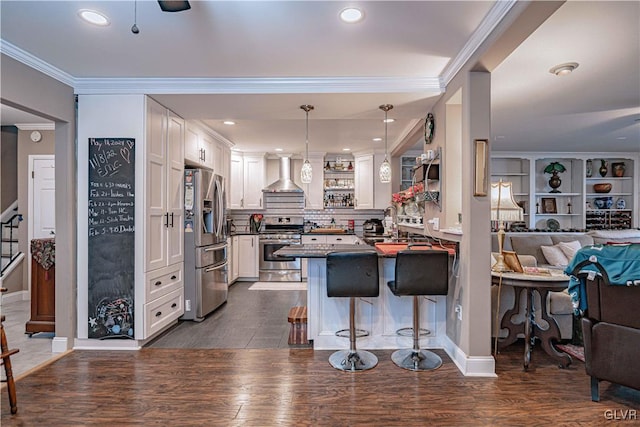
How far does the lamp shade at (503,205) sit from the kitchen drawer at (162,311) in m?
3.18

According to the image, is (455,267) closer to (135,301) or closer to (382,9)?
(382,9)

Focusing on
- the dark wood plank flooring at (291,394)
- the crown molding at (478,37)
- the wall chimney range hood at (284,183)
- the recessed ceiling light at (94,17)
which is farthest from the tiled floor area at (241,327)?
the crown molding at (478,37)

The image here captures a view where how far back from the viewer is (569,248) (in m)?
4.82

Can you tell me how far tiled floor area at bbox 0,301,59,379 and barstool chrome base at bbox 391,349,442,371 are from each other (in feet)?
9.92

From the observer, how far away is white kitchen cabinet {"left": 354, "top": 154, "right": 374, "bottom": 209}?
6.35 meters

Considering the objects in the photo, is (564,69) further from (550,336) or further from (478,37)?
(550,336)

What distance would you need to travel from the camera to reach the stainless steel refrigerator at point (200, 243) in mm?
3850

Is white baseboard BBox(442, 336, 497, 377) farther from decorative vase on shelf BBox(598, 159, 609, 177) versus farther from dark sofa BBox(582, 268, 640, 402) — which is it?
decorative vase on shelf BBox(598, 159, 609, 177)

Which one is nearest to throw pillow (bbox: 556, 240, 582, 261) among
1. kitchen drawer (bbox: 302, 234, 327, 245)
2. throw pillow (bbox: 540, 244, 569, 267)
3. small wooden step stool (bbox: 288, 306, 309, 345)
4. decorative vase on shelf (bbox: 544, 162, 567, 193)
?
throw pillow (bbox: 540, 244, 569, 267)

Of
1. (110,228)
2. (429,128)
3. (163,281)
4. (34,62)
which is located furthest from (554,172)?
(34,62)

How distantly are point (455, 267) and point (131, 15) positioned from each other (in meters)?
3.00

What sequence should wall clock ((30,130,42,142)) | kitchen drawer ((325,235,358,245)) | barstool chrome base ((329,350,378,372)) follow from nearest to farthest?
barstool chrome base ((329,350,378,372)) → wall clock ((30,130,42,142)) → kitchen drawer ((325,235,358,245))

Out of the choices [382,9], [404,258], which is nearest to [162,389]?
[404,258]

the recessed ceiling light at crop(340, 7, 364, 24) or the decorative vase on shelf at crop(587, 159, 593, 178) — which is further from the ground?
the recessed ceiling light at crop(340, 7, 364, 24)
